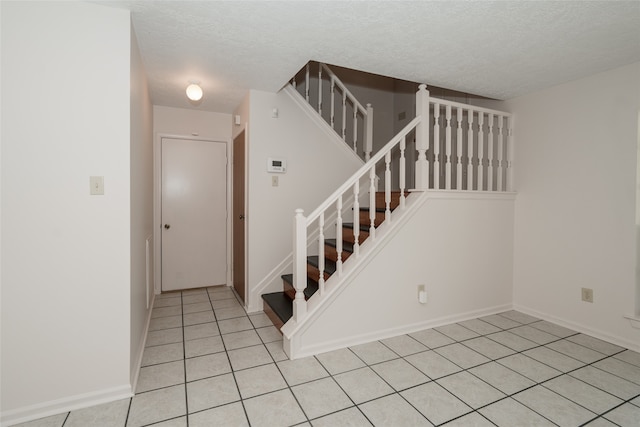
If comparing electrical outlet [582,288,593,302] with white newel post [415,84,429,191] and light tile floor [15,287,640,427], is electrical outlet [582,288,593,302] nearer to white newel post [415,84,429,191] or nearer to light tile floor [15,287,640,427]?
light tile floor [15,287,640,427]

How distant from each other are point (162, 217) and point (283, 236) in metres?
1.68

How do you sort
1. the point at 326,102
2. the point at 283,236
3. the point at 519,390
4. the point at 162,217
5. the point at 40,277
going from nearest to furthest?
1. the point at 40,277
2. the point at 519,390
3. the point at 283,236
4. the point at 162,217
5. the point at 326,102

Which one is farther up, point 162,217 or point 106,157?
point 106,157

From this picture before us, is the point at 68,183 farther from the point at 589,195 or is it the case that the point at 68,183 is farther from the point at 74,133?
the point at 589,195

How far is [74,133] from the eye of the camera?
5.82 ft

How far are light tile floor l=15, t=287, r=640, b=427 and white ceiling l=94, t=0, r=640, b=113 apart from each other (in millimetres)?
2343

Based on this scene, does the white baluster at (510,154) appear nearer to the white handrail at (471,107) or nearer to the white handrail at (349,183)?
the white handrail at (471,107)

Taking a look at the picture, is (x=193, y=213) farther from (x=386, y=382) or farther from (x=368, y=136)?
(x=386, y=382)

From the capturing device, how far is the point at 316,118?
3.66 metres

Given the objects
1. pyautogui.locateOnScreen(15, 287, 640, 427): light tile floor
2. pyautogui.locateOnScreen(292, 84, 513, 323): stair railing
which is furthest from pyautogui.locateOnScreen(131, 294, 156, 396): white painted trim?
pyautogui.locateOnScreen(292, 84, 513, 323): stair railing

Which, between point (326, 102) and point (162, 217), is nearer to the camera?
point (162, 217)

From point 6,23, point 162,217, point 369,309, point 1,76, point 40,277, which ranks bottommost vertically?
point 369,309

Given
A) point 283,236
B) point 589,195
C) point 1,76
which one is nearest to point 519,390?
point 589,195

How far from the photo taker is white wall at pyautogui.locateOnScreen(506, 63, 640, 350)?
104 inches
